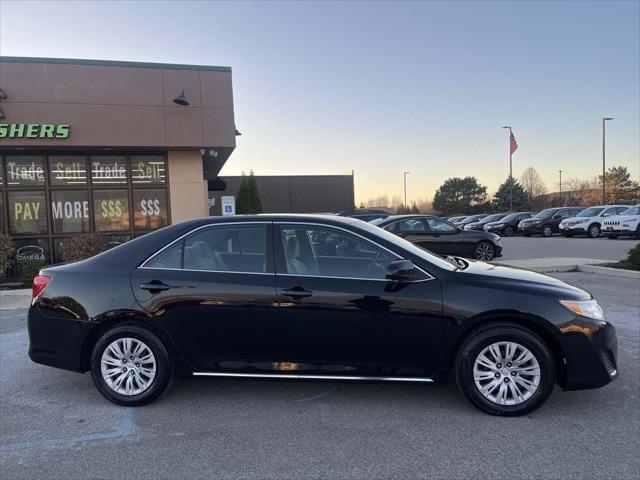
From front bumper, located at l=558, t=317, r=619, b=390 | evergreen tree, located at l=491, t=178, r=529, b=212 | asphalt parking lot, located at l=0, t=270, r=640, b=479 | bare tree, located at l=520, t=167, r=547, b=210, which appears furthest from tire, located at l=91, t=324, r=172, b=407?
bare tree, located at l=520, t=167, r=547, b=210

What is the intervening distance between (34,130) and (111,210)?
266 cm

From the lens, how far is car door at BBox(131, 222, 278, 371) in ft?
12.3

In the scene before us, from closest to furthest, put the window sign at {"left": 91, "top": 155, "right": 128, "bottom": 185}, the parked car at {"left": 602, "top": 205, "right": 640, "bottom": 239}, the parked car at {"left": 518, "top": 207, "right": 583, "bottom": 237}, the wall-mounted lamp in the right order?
the wall-mounted lamp → the window sign at {"left": 91, "top": 155, "right": 128, "bottom": 185} → the parked car at {"left": 602, "top": 205, "right": 640, "bottom": 239} → the parked car at {"left": 518, "top": 207, "right": 583, "bottom": 237}

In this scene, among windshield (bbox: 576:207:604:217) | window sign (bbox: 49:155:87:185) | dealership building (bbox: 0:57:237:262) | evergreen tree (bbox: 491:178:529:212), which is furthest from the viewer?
evergreen tree (bbox: 491:178:529:212)

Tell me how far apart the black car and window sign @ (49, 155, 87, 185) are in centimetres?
799

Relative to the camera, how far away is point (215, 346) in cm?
383

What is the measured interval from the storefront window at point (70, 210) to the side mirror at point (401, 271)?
36.6ft

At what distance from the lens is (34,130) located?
1107 cm

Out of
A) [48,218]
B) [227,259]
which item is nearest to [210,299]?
[227,259]

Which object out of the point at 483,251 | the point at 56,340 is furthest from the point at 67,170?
the point at 483,251

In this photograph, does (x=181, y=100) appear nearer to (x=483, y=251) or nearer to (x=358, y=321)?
(x=483, y=251)

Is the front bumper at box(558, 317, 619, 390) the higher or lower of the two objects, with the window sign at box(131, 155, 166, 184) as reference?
lower

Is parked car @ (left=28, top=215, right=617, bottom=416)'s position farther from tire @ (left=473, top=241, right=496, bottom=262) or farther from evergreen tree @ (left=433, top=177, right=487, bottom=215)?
evergreen tree @ (left=433, top=177, right=487, bottom=215)

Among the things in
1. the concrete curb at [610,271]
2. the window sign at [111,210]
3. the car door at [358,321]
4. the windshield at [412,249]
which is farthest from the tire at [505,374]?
the window sign at [111,210]
